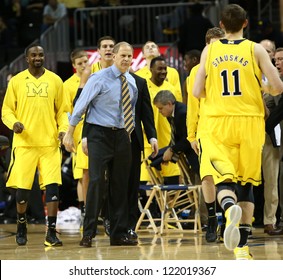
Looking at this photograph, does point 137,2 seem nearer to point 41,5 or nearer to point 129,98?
point 41,5

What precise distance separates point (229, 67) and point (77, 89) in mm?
4630

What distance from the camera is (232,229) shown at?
7789 millimetres

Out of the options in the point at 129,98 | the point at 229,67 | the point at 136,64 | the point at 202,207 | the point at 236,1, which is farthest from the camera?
the point at 236,1

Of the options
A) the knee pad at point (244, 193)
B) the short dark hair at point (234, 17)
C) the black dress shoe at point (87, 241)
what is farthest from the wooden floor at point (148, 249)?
the short dark hair at point (234, 17)

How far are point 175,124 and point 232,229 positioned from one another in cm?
456

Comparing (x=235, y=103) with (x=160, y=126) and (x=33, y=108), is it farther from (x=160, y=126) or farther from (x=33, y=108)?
(x=160, y=126)

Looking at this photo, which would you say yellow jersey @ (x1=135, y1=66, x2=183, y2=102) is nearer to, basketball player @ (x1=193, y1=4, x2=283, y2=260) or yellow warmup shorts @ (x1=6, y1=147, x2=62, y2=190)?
yellow warmup shorts @ (x1=6, y1=147, x2=62, y2=190)

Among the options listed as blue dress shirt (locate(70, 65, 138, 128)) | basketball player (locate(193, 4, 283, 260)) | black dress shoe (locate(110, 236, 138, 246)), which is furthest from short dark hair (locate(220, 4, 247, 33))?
black dress shoe (locate(110, 236, 138, 246))

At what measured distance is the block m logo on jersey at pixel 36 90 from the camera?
1075 centimetres

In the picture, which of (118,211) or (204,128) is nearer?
(204,128)

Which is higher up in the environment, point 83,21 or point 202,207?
point 83,21

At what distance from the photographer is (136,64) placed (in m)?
17.7

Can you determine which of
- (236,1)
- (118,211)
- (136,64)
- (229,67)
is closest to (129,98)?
(118,211)

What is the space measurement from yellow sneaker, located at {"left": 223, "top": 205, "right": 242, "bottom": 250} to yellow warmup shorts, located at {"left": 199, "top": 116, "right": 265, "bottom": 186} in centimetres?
46
